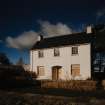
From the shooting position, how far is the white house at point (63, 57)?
1304 inches

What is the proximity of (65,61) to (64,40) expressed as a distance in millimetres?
4152

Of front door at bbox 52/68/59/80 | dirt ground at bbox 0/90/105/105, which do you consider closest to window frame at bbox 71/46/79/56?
front door at bbox 52/68/59/80

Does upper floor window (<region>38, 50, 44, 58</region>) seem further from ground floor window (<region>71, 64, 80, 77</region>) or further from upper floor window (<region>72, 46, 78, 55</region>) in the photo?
ground floor window (<region>71, 64, 80, 77</region>)

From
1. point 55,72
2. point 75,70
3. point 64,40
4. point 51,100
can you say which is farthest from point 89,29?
point 51,100

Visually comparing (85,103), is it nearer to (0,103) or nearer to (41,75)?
(0,103)

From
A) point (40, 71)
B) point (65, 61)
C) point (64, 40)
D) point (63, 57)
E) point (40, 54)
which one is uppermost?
point (64, 40)

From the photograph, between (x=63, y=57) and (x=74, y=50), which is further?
(x=63, y=57)

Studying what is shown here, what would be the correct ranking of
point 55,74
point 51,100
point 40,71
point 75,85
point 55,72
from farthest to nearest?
point 40,71 < point 55,74 < point 55,72 < point 75,85 < point 51,100

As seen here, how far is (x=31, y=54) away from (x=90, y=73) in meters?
12.7

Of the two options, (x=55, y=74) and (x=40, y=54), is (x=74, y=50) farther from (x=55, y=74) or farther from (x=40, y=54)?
(x=40, y=54)

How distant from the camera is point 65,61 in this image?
3525cm

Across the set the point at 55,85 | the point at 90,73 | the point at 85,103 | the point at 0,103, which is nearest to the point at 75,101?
the point at 85,103

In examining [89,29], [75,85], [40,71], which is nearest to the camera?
[75,85]

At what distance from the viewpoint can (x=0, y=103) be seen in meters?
13.9
